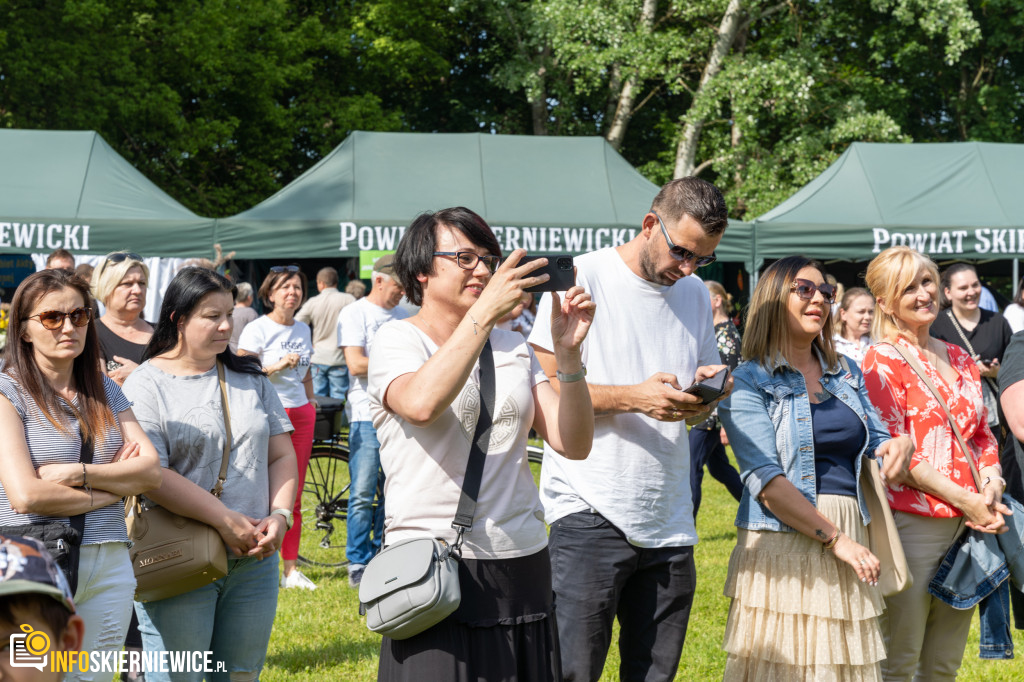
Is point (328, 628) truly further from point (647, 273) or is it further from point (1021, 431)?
point (1021, 431)

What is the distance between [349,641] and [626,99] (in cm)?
1905

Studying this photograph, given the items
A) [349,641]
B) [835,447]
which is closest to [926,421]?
[835,447]

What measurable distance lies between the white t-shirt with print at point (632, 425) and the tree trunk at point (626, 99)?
18575 millimetres

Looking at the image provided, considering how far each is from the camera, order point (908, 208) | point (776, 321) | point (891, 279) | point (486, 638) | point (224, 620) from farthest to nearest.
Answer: point (908, 208), point (891, 279), point (776, 321), point (224, 620), point (486, 638)

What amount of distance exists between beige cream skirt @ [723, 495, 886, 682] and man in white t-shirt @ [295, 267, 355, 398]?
7306 millimetres

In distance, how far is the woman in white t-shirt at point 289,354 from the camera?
602 cm

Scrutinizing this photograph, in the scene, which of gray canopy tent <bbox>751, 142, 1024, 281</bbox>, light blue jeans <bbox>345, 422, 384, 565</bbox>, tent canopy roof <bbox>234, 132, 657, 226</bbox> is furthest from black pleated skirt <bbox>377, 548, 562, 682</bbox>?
gray canopy tent <bbox>751, 142, 1024, 281</bbox>

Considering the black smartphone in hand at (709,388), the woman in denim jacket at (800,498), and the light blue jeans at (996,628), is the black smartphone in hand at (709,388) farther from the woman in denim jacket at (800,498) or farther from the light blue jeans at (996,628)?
the light blue jeans at (996,628)

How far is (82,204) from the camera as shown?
11609 mm

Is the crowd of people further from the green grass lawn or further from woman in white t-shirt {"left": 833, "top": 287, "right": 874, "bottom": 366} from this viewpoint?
woman in white t-shirt {"left": 833, "top": 287, "right": 874, "bottom": 366}

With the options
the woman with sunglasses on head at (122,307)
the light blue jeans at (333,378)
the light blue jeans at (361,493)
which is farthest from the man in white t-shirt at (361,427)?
the light blue jeans at (333,378)

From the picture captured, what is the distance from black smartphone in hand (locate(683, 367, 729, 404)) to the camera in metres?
2.87

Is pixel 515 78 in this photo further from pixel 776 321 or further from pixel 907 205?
pixel 776 321

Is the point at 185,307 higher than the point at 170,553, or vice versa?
the point at 185,307
